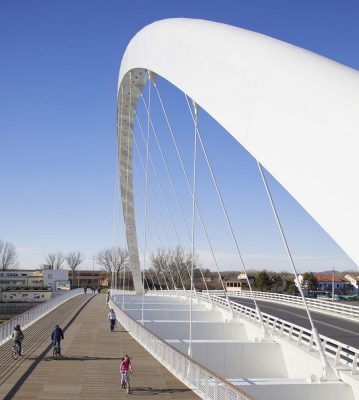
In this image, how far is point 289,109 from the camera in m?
7.99

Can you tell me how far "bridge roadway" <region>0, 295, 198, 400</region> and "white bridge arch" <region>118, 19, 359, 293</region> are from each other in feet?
16.4

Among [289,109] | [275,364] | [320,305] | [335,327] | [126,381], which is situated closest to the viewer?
[289,109]

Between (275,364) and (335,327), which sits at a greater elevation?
(335,327)

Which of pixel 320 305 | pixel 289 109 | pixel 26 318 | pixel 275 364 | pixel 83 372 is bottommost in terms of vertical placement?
pixel 275 364

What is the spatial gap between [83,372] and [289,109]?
795 centimetres

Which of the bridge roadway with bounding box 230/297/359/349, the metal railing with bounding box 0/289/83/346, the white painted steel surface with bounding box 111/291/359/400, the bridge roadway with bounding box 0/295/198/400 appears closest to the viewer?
the bridge roadway with bounding box 0/295/198/400

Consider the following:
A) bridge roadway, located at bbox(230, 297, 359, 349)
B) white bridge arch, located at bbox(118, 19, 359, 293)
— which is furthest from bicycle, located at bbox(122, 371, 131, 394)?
bridge roadway, located at bbox(230, 297, 359, 349)

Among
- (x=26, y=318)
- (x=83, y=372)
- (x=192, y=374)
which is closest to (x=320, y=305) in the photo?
(x=26, y=318)

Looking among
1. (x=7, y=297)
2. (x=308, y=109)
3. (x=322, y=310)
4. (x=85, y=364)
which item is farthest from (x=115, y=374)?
(x=7, y=297)

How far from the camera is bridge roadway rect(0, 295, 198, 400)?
34.8ft

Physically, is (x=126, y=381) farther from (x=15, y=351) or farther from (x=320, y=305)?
(x=320, y=305)

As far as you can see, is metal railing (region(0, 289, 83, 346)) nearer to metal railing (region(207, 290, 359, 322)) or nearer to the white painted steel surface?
the white painted steel surface

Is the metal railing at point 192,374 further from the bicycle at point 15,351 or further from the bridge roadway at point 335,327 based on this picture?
the bridge roadway at point 335,327

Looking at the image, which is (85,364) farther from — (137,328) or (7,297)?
(7,297)
